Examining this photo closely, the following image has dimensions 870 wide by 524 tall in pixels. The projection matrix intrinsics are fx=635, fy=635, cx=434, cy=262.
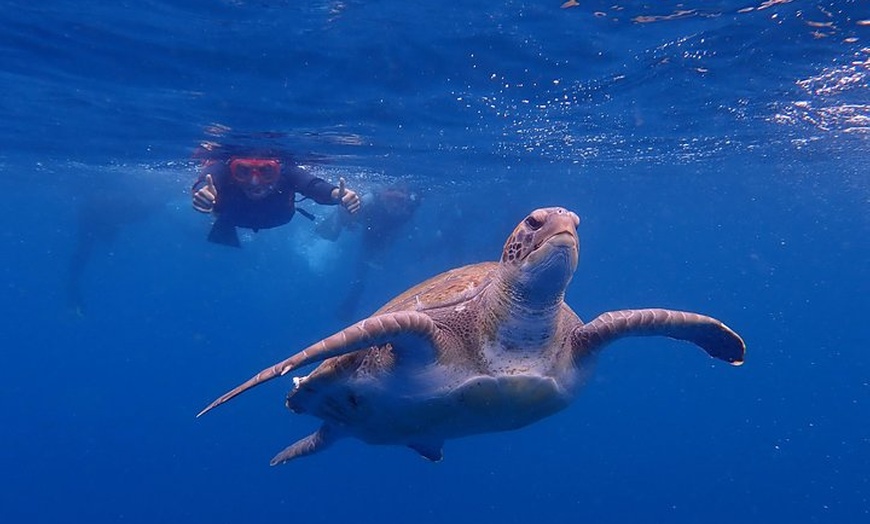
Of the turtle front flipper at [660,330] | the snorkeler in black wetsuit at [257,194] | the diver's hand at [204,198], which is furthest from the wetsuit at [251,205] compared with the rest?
the turtle front flipper at [660,330]

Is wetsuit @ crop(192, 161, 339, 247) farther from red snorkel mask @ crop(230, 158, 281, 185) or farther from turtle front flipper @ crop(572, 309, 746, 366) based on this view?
turtle front flipper @ crop(572, 309, 746, 366)

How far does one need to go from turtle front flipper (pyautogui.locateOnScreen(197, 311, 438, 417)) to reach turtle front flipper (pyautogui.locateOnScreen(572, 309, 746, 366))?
49.9 inches

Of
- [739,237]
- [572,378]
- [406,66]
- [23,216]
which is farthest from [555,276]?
[739,237]

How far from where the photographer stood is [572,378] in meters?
4.72

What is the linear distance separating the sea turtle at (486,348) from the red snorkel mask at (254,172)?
243 inches

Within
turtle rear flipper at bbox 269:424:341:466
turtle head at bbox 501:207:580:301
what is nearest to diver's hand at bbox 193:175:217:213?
turtle rear flipper at bbox 269:424:341:466

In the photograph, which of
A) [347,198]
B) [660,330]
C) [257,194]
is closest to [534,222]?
[660,330]

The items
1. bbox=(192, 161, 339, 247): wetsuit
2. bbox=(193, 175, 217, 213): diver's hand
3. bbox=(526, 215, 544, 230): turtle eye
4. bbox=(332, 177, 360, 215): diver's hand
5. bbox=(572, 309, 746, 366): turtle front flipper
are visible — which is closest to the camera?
bbox=(526, 215, 544, 230): turtle eye

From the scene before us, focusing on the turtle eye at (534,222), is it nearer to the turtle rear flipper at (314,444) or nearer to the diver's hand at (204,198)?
the turtle rear flipper at (314,444)

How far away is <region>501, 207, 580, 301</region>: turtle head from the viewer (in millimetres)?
3598

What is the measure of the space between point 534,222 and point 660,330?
1.38 metres

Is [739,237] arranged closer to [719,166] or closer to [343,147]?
[719,166]

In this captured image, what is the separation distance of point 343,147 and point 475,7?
8.55 m

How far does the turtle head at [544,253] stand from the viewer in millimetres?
3598
